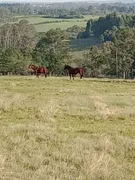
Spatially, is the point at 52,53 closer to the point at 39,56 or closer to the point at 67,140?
the point at 39,56

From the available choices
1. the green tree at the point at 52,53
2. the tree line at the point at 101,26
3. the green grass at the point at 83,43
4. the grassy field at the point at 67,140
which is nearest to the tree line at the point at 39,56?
the green tree at the point at 52,53

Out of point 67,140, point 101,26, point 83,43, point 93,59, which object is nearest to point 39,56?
point 93,59

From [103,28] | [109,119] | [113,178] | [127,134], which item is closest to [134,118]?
[109,119]

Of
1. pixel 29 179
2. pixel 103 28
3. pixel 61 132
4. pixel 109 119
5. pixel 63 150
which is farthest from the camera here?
pixel 103 28

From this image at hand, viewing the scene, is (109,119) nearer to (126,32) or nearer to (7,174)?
(7,174)

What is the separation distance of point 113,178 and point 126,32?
79.6 m

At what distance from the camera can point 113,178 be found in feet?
25.5

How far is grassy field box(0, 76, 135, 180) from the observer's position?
809 centimetres

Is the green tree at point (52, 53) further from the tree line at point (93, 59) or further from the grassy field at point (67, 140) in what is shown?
the grassy field at point (67, 140)

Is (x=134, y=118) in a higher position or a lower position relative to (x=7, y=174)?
lower

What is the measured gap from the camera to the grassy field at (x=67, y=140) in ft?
26.5

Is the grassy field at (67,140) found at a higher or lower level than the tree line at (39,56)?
higher

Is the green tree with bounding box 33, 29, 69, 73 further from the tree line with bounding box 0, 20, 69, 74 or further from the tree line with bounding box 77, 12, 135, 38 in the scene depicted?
the tree line with bounding box 77, 12, 135, 38

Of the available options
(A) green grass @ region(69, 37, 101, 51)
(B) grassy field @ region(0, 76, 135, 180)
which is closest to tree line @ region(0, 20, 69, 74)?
(A) green grass @ region(69, 37, 101, 51)
